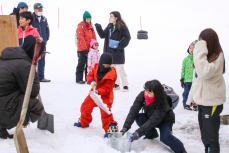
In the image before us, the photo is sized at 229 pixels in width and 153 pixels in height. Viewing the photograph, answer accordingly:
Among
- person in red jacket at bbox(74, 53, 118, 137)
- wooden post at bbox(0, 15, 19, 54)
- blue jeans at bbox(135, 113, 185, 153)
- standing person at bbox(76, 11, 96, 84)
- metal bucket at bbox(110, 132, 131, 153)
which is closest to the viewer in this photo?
metal bucket at bbox(110, 132, 131, 153)

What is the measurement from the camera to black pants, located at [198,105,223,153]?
19.9 feet

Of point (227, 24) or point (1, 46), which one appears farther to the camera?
point (227, 24)

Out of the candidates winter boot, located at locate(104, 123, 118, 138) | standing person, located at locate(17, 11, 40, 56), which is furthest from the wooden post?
winter boot, located at locate(104, 123, 118, 138)

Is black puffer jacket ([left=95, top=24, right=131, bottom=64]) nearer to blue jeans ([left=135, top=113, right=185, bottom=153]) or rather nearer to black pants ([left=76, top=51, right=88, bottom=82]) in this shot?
black pants ([left=76, top=51, right=88, bottom=82])

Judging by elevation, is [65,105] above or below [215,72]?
below

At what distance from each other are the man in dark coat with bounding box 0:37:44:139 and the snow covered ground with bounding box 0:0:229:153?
0.37 metres

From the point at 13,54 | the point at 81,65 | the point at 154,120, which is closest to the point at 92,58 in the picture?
the point at 81,65

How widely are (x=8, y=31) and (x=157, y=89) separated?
8.61 feet

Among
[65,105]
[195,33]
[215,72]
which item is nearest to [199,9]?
[195,33]

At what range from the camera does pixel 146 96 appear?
23.1 ft

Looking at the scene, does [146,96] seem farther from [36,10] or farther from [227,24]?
[227,24]

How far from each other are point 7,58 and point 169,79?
7.76m

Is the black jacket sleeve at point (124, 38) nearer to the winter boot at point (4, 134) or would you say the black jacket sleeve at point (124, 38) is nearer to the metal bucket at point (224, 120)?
the metal bucket at point (224, 120)

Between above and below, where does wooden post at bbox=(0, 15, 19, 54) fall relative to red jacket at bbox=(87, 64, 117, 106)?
above
